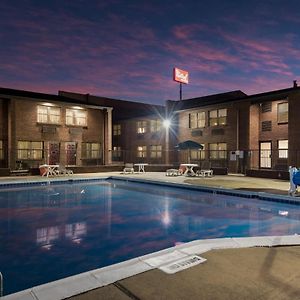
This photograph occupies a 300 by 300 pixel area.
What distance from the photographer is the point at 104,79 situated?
31.4 meters

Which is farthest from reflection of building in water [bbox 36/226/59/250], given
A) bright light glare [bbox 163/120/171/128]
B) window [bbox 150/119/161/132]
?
window [bbox 150/119/161/132]

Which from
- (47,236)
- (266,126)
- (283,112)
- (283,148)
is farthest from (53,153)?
(283,112)

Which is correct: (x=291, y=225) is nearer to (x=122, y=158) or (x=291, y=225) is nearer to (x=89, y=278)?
(x=89, y=278)

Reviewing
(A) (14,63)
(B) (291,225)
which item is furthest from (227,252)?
(A) (14,63)

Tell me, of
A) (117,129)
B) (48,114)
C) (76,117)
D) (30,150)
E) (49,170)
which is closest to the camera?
(49,170)

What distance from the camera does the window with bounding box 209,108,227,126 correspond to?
877 inches

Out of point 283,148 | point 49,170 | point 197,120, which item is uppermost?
point 197,120

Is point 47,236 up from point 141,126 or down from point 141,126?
down

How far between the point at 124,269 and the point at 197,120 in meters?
21.5

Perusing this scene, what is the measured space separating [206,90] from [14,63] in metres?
21.7

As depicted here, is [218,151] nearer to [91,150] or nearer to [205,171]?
[205,171]

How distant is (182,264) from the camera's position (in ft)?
13.1

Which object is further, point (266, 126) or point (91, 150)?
point (91, 150)

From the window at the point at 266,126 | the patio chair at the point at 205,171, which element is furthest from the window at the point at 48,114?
the window at the point at 266,126
